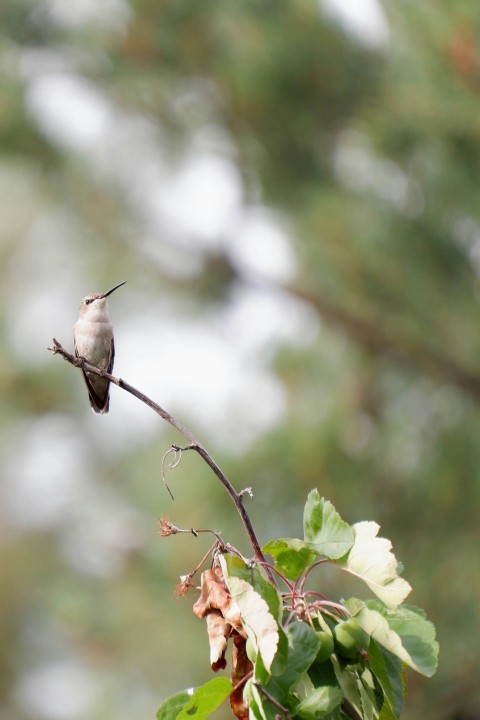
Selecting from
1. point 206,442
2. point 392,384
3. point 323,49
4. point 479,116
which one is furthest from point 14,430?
point 479,116

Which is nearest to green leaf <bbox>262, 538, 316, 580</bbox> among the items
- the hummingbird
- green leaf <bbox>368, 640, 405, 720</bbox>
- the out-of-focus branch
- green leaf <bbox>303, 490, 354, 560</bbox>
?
green leaf <bbox>303, 490, 354, 560</bbox>

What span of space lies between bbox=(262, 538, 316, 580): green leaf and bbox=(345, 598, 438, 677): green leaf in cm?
9

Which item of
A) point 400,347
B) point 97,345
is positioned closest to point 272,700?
point 97,345

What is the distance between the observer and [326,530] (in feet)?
4.43

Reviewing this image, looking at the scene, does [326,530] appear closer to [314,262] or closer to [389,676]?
[389,676]

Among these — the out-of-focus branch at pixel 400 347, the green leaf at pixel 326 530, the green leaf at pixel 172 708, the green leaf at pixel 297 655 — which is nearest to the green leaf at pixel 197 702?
the green leaf at pixel 172 708

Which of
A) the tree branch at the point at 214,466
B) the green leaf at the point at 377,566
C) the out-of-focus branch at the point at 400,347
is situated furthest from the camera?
the out-of-focus branch at the point at 400,347

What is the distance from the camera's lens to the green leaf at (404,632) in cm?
124

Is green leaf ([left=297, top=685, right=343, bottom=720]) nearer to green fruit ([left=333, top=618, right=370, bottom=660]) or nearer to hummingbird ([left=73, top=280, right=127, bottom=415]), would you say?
green fruit ([left=333, top=618, right=370, bottom=660])

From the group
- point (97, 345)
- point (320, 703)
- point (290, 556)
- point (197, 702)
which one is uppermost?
point (97, 345)

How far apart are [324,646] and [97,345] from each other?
3007mm

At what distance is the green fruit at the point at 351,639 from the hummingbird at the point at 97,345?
9.58ft

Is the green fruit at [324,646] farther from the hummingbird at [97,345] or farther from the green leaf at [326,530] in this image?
the hummingbird at [97,345]

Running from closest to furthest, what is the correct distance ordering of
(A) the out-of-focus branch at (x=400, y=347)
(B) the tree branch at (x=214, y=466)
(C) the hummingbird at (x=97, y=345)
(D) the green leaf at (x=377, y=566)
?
(B) the tree branch at (x=214, y=466) < (D) the green leaf at (x=377, y=566) < (C) the hummingbird at (x=97, y=345) < (A) the out-of-focus branch at (x=400, y=347)
